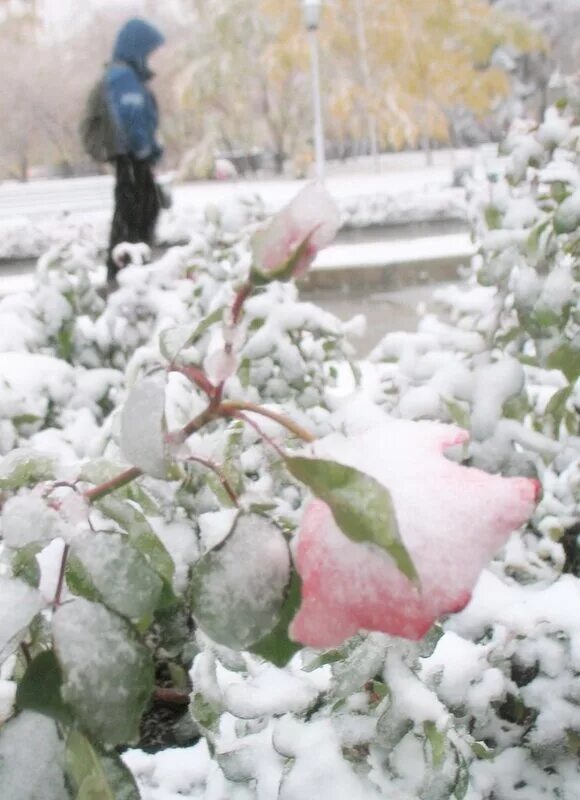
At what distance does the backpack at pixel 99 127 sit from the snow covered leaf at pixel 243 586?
4502 millimetres

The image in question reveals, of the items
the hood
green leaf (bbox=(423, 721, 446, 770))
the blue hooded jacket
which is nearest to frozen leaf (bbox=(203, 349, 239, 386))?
green leaf (bbox=(423, 721, 446, 770))

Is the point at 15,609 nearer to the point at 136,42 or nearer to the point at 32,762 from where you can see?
the point at 32,762

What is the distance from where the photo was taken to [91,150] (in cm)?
478

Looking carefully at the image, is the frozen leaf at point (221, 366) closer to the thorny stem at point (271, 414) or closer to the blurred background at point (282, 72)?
the thorny stem at point (271, 414)

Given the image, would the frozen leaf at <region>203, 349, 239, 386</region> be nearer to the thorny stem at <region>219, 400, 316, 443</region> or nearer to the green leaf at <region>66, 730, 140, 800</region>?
the thorny stem at <region>219, 400, 316, 443</region>

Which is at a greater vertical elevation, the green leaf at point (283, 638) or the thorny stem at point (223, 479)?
the thorny stem at point (223, 479)

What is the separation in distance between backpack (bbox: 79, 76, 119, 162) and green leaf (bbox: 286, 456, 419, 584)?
4.55m

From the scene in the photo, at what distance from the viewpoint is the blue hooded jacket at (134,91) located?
4539mm

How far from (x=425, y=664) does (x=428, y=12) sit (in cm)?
A: 1525

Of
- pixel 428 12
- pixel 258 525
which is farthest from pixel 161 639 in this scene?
pixel 428 12

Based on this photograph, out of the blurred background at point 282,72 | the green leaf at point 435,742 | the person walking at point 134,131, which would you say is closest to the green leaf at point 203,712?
the green leaf at point 435,742

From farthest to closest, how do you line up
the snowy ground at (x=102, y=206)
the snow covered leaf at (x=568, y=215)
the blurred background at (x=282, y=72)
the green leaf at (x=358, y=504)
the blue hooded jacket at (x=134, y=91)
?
the blurred background at (x=282, y=72) → the snowy ground at (x=102, y=206) → the blue hooded jacket at (x=134, y=91) → the snow covered leaf at (x=568, y=215) → the green leaf at (x=358, y=504)

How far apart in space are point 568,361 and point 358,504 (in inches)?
31.0

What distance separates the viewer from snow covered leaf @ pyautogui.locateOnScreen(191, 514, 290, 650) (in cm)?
36
